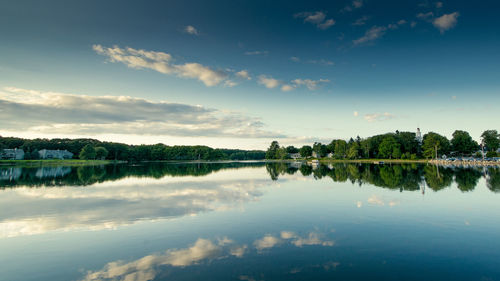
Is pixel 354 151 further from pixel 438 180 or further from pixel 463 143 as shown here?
pixel 438 180

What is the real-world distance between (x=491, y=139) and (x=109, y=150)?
601 ft

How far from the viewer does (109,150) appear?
144 metres

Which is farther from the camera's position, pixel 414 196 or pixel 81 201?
pixel 414 196

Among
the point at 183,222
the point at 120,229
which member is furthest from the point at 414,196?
the point at 120,229

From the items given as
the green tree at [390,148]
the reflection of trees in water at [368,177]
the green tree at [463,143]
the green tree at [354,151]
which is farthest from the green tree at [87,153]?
the green tree at [463,143]

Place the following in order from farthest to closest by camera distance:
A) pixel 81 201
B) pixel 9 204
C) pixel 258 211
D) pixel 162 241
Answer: pixel 81 201 → pixel 9 204 → pixel 258 211 → pixel 162 241

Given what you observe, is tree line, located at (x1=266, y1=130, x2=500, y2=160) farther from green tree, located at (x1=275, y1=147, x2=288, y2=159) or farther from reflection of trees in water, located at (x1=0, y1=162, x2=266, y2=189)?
reflection of trees in water, located at (x1=0, y1=162, x2=266, y2=189)

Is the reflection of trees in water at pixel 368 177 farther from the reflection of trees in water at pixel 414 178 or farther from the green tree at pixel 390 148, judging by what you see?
the green tree at pixel 390 148

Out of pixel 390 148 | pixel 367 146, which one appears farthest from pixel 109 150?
pixel 390 148

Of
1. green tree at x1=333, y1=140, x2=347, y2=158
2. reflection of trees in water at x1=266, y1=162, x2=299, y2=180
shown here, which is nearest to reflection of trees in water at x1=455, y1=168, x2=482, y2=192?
reflection of trees in water at x1=266, y1=162, x2=299, y2=180

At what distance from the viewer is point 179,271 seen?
7.25 meters

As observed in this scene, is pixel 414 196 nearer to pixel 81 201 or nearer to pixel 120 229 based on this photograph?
pixel 120 229

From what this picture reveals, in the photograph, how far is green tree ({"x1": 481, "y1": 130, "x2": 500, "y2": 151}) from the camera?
101 m

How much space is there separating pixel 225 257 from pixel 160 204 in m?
10.6
